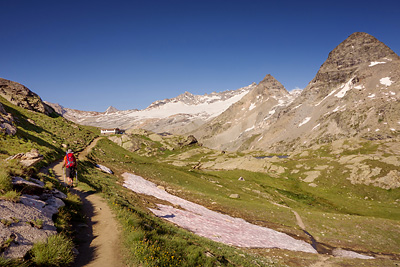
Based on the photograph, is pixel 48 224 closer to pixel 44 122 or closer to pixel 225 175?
pixel 44 122

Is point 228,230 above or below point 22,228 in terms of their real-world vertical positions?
below

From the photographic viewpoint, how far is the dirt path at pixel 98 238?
A: 11.9 metres

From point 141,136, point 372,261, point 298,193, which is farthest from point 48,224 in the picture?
point 141,136

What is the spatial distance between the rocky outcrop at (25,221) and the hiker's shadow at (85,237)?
194 cm

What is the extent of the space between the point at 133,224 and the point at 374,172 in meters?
107

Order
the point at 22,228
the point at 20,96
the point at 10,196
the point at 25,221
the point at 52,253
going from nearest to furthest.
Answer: the point at 52,253, the point at 22,228, the point at 25,221, the point at 10,196, the point at 20,96

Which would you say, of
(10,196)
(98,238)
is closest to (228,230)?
(98,238)

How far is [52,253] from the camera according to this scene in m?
10.2

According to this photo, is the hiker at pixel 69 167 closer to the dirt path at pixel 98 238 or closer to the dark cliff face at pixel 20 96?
the dirt path at pixel 98 238

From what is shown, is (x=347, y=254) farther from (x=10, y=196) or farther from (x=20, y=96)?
(x=20, y=96)

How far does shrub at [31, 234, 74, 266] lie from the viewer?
9828 millimetres

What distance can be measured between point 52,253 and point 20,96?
108 metres

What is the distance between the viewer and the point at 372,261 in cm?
3083

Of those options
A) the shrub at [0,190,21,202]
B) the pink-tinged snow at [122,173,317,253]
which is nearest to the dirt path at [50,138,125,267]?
the shrub at [0,190,21,202]
